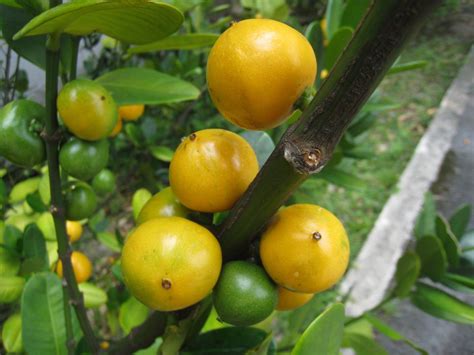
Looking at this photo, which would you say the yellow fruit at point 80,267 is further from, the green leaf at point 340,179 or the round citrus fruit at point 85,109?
the green leaf at point 340,179

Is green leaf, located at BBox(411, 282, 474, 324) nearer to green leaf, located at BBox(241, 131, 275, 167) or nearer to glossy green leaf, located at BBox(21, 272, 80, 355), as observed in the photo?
green leaf, located at BBox(241, 131, 275, 167)

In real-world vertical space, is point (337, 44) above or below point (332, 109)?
below

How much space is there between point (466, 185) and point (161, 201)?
7.92 ft

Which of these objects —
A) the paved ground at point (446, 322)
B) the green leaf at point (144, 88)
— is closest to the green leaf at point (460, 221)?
the paved ground at point (446, 322)

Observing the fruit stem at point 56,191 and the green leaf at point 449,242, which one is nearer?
the fruit stem at point 56,191

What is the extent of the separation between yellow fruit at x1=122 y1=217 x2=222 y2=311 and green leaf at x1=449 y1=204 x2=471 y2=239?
76cm

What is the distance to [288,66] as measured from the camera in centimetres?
40

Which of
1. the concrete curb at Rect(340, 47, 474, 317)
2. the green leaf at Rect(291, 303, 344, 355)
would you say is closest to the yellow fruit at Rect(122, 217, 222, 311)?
the green leaf at Rect(291, 303, 344, 355)

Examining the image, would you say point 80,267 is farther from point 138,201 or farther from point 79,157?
point 79,157

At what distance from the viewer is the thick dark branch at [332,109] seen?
0.96ft

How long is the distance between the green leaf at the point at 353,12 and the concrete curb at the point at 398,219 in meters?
0.83

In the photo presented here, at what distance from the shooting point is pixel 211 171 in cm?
46

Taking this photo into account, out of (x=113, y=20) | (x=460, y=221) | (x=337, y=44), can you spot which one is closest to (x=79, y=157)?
(x=113, y=20)

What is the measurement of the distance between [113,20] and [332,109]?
9.6 inches
